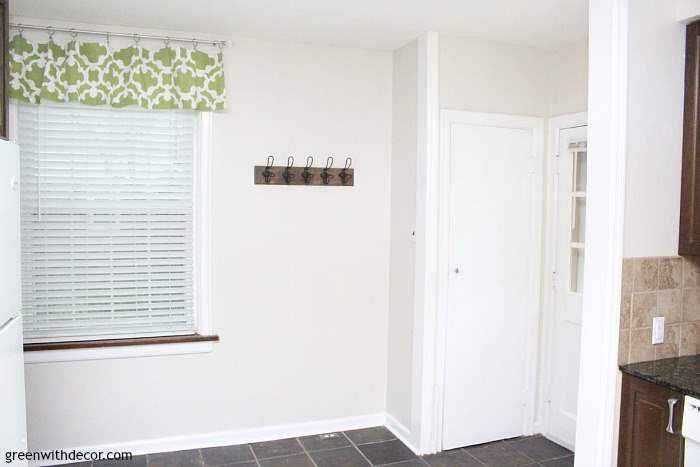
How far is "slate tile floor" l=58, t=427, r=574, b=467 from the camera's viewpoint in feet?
10.9

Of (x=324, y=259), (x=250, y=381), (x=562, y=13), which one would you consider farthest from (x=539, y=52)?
(x=250, y=381)

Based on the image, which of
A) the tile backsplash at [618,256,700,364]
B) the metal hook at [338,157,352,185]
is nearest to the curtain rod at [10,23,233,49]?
the metal hook at [338,157,352,185]

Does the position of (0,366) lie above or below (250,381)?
above

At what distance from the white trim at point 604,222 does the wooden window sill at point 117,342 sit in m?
2.13

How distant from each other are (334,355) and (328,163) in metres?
1.24

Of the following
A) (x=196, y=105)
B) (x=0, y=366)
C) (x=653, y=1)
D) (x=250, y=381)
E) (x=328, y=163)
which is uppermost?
(x=653, y=1)

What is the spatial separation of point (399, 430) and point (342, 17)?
2.52 metres

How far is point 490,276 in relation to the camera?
3580 mm

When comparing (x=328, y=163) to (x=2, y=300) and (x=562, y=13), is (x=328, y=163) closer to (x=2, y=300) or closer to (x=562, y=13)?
(x=562, y=13)

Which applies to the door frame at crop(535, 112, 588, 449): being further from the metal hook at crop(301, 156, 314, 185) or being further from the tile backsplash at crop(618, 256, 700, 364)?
the metal hook at crop(301, 156, 314, 185)

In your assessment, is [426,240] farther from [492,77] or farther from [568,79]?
[568,79]

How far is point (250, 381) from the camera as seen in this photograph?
3600 millimetres

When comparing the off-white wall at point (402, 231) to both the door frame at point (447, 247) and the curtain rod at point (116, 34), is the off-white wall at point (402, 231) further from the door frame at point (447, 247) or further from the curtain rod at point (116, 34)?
the curtain rod at point (116, 34)

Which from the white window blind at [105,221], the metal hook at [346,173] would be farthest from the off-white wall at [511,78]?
the white window blind at [105,221]
